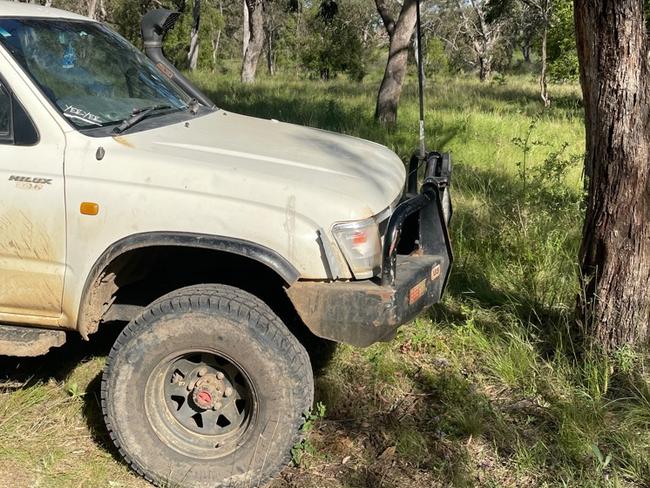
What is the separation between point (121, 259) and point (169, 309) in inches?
12.5

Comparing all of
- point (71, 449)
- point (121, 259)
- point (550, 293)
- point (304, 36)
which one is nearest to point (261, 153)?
point (121, 259)

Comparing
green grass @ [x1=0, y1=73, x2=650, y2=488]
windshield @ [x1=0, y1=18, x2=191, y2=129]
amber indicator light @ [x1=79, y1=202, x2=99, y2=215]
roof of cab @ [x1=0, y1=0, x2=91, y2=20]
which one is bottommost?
green grass @ [x1=0, y1=73, x2=650, y2=488]

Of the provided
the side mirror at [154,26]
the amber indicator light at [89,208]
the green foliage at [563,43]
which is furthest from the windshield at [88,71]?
the green foliage at [563,43]

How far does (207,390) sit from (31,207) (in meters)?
1.09

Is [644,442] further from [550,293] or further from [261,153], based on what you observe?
[261,153]

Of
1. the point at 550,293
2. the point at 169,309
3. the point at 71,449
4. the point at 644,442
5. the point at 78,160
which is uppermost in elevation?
the point at 78,160

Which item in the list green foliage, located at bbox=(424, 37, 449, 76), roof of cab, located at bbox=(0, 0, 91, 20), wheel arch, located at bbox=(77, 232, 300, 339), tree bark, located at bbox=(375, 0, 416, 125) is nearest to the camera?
wheel arch, located at bbox=(77, 232, 300, 339)

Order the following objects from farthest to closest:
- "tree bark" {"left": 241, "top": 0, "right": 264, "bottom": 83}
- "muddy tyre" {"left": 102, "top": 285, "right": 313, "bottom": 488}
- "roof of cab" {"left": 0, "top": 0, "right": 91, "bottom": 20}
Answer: "tree bark" {"left": 241, "top": 0, "right": 264, "bottom": 83}, "roof of cab" {"left": 0, "top": 0, "right": 91, "bottom": 20}, "muddy tyre" {"left": 102, "top": 285, "right": 313, "bottom": 488}

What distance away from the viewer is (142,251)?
312cm

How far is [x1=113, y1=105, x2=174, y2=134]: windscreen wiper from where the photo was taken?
3258 mm

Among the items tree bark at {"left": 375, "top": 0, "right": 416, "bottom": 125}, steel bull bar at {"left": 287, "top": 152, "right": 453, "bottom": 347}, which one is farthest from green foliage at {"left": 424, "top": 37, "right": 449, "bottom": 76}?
steel bull bar at {"left": 287, "top": 152, "right": 453, "bottom": 347}

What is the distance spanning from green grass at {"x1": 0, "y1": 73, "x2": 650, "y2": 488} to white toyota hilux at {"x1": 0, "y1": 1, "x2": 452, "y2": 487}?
0.39 meters

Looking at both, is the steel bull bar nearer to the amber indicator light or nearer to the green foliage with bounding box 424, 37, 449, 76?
the amber indicator light

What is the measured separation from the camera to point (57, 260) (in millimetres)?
3094
